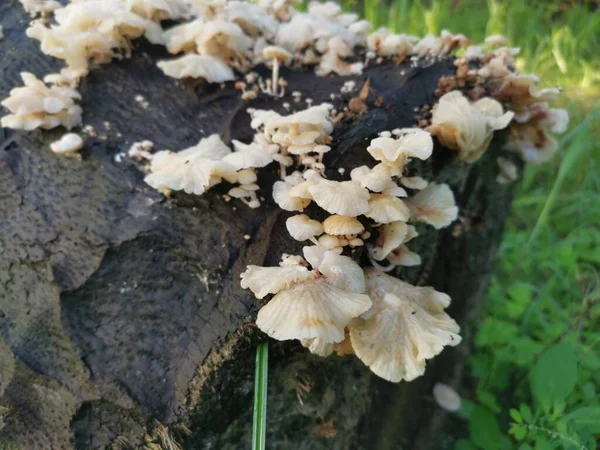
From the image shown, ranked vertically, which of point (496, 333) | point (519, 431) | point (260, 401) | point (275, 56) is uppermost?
point (275, 56)

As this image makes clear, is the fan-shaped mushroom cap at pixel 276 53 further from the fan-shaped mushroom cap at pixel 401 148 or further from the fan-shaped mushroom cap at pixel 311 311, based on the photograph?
the fan-shaped mushroom cap at pixel 311 311

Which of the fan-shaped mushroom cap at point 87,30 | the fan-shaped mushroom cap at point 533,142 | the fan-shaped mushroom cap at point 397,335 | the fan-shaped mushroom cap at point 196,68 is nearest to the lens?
the fan-shaped mushroom cap at point 397,335

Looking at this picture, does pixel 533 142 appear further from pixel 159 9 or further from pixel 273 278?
pixel 159 9

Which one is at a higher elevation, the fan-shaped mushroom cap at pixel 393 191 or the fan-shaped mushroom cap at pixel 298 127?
the fan-shaped mushroom cap at pixel 298 127

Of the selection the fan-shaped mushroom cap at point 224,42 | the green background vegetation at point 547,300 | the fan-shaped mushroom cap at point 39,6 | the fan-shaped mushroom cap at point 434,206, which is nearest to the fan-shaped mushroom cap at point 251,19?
the fan-shaped mushroom cap at point 224,42

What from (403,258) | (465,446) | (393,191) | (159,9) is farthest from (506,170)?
(159,9)

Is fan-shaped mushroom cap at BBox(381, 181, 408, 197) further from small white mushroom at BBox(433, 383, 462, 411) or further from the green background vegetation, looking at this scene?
small white mushroom at BBox(433, 383, 462, 411)
